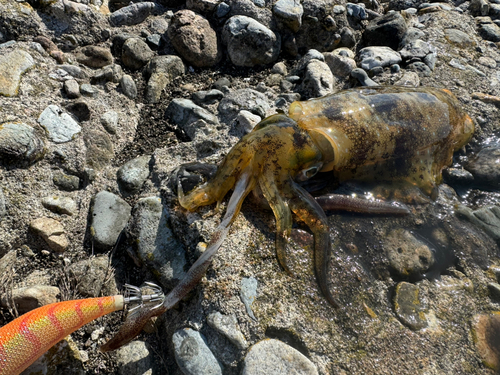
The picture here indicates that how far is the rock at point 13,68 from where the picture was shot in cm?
352

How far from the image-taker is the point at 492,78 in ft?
17.5

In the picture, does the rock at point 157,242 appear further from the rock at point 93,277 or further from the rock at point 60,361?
the rock at point 60,361

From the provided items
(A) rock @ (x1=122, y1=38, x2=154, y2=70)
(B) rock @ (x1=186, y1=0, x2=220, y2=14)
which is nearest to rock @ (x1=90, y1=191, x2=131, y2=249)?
(A) rock @ (x1=122, y1=38, x2=154, y2=70)

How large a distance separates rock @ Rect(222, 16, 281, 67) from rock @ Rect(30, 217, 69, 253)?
335 centimetres

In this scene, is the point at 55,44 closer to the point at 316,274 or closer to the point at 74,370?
the point at 74,370

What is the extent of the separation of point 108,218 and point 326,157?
6.90ft

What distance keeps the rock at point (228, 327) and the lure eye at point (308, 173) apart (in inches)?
50.6

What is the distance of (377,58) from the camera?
17.1 ft

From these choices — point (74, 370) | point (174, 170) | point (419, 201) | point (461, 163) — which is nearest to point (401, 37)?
point (461, 163)

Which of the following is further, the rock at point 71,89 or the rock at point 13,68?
the rock at point 71,89

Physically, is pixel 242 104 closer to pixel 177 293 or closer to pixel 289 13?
pixel 289 13

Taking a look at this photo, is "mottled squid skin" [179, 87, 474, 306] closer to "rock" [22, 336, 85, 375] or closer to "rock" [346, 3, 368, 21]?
"rock" [22, 336, 85, 375]

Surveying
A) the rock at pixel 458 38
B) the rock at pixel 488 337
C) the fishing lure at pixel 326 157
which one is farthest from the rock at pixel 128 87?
the rock at pixel 458 38

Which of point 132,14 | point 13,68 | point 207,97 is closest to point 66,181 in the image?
point 13,68
